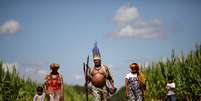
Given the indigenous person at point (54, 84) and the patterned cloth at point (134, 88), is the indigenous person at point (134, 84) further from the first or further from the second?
the indigenous person at point (54, 84)

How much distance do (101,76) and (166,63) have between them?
31.9ft

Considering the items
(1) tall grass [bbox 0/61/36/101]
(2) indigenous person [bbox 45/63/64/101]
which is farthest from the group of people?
(1) tall grass [bbox 0/61/36/101]

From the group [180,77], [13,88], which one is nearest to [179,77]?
[180,77]

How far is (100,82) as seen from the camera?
480 inches

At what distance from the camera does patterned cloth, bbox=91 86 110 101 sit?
39.5 ft

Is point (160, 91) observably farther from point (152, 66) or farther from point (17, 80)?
point (17, 80)

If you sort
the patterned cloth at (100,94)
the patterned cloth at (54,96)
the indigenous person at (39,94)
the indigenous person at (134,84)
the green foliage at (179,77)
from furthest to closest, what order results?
the green foliage at (179,77)
the indigenous person at (39,94)
the patterned cloth at (54,96)
the indigenous person at (134,84)
the patterned cloth at (100,94)

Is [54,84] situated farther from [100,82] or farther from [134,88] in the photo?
[134,88]

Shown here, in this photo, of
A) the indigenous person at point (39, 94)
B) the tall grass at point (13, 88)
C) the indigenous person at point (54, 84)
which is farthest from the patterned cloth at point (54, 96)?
the tall grass at point (13, 88)

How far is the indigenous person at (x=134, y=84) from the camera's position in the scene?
12.7 m

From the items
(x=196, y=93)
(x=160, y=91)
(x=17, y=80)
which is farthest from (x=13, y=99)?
(x=196, y=93)

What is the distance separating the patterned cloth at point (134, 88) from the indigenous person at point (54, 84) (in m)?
1.96

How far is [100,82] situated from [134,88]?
1120mm

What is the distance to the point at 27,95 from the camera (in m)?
21.6
